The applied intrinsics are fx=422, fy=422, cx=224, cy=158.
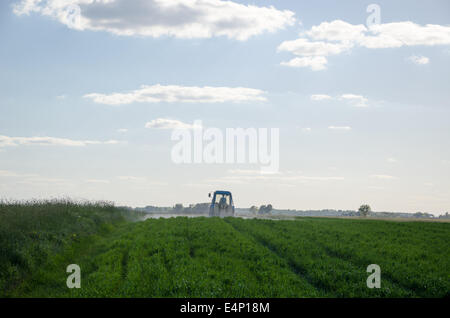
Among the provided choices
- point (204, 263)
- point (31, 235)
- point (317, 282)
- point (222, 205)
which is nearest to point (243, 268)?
point (204, 263)

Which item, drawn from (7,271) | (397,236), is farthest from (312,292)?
(397,236)

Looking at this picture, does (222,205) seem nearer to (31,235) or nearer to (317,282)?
(31,235)

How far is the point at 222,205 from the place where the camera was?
49.5m

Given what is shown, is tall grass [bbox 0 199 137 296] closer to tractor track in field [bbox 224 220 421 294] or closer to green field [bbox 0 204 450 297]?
green field [bbox 0 204 450 297]

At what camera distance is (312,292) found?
13.3 meters

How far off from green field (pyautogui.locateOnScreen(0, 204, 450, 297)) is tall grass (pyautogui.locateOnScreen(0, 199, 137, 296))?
0.04m

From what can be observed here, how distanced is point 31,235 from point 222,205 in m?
32.0

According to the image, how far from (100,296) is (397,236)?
20.9 m

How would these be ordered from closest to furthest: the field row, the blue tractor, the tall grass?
the field row
the tall grass
the blue tractor

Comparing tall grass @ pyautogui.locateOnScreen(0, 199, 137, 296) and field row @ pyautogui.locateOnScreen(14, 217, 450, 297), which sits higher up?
tall grass @ pyautogui.locateOnScreen(0, 199, 137, 296)

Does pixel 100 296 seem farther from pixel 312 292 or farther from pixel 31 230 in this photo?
pixel 31 230

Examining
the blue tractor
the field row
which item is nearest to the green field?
the field row

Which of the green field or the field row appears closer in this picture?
the field row

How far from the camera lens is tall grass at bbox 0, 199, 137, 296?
1516cm
